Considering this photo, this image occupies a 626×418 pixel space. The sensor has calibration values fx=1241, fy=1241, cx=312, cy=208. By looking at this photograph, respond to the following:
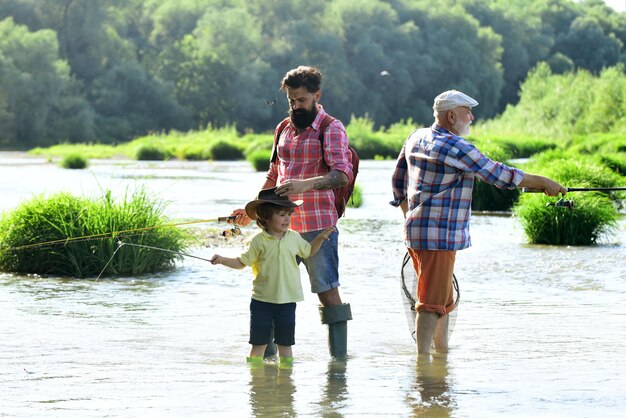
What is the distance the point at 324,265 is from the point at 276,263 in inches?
12.7

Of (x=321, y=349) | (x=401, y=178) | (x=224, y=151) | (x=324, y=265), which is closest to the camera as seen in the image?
(x=324, y=265)

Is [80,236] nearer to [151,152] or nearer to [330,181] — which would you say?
[330,181]

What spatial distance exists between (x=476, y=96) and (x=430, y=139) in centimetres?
10684

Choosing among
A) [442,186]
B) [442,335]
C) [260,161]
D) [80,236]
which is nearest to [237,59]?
[260,161]

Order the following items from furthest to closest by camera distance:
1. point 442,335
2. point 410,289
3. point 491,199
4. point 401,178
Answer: point 491,199
point 410,289
point 442,335
point 401,178

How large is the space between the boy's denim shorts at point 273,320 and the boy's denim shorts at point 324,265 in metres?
0.20

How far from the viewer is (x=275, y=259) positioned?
6.71 m

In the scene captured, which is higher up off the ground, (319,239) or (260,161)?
(260,161)

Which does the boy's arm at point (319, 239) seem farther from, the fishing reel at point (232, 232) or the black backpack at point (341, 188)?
the fishing reel at point (232, 232)

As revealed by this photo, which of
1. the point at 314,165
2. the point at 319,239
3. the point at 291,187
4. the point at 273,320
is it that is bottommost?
the point at 273,320

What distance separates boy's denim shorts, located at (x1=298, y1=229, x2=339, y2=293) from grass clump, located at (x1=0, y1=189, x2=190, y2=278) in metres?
5.28

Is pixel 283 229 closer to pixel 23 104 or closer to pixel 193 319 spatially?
pixel 193 319

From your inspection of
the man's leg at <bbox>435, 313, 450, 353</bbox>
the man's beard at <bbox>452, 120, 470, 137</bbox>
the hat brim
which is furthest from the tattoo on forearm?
the man's leg at <bbox>435, 313, 450, 353</bbox>

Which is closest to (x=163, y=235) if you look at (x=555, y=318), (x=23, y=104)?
(x=555, y=318)
